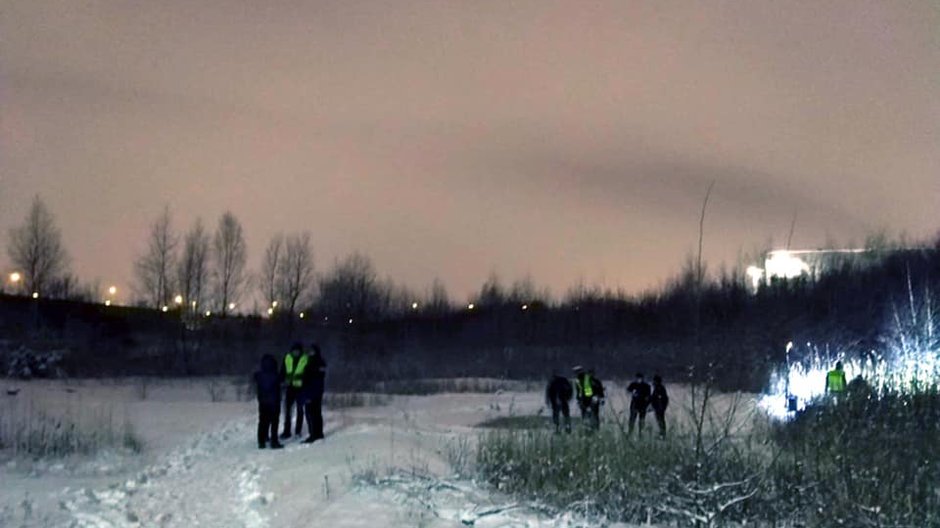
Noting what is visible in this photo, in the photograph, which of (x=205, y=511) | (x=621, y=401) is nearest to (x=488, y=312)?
(x=621, y=401)

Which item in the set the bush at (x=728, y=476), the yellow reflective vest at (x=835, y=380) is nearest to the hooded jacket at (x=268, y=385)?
the bush at (x=728, y=476)

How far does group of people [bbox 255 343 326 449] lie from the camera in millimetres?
20281

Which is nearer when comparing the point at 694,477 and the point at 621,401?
the point at 694,477

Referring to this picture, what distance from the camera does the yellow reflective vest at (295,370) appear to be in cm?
2088

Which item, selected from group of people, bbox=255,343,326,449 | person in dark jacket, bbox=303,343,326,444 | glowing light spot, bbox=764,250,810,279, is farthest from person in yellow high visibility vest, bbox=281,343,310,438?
glowing light spot, bbox=764,250,810,279

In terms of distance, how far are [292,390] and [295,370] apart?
405 mm

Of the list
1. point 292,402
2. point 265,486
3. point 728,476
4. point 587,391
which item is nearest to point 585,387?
point 587,391

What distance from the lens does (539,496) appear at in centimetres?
1355

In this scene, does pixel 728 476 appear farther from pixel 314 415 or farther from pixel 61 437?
pixel 61 437

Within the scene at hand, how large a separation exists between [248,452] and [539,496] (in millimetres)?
8029

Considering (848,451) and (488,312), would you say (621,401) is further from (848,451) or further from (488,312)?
(488,312)

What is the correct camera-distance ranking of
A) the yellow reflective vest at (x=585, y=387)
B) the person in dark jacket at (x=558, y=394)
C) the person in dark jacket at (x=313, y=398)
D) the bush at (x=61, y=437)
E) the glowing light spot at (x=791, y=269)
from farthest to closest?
the glowing light spot at (x=791, y=269)
the person in dark jacket at (x=558, y=394)
the yellow reflective vest at (x=585, y=387)
the person in dark jacket at (x=313, y=398)
the bush at (x=61, y=437)

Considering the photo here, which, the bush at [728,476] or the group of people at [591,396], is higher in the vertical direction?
the group of people at [591,396]

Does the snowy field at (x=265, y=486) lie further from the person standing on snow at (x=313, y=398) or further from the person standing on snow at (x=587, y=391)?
the person standing on snow at (x=587, y=391)
